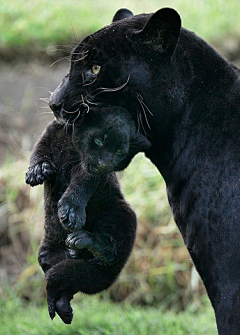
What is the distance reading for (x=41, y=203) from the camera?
689 centimetres

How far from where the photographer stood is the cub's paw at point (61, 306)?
2.90 metres

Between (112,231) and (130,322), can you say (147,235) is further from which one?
(112,231)

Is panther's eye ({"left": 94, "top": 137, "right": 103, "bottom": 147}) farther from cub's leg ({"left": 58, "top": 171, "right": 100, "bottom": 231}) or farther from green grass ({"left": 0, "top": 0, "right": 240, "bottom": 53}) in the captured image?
green grass ({"left": 0, "top": 0, "right": 240, "bottom": 53})

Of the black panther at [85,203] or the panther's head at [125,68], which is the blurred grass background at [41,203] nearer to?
the black panther at [85,203]

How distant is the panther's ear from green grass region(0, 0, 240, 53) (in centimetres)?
612

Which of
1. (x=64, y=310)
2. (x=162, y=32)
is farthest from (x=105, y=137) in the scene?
(x=64, y=310)

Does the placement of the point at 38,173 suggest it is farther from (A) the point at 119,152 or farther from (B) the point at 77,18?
(B) the point at 77,18

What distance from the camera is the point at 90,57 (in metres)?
2.62

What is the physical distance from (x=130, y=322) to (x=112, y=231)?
1946 mm

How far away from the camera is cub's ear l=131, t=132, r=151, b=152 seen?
8.77ft

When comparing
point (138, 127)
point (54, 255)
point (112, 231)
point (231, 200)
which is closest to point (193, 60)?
point (138, 127)

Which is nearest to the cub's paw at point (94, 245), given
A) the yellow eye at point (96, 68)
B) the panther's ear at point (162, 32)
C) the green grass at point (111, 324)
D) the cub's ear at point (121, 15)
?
the yellow eye at point (96, 68)

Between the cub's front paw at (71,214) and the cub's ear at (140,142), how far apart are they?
406 millimetres

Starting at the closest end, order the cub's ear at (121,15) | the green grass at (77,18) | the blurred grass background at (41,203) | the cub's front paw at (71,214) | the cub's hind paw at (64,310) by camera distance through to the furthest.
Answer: the cub's front paw at (71,214) < the cub's hind paw at (64,310) < the cub's ear at (121,15) < the blurred grass background at (41,203) < the green grass at (77,18)
